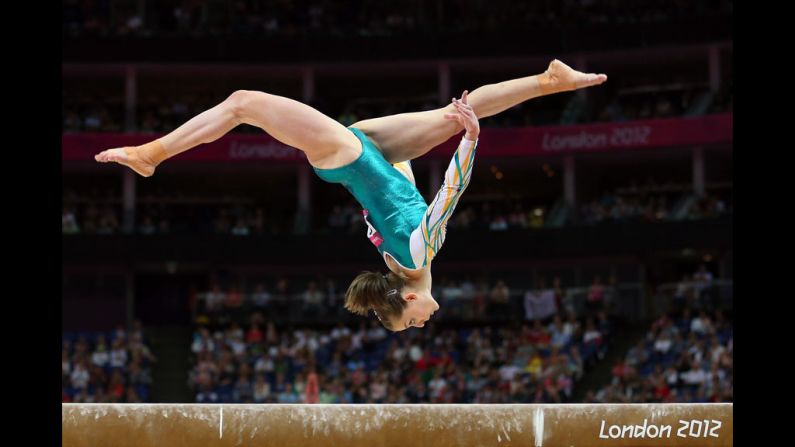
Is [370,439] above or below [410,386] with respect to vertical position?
above

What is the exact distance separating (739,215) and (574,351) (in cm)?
1854

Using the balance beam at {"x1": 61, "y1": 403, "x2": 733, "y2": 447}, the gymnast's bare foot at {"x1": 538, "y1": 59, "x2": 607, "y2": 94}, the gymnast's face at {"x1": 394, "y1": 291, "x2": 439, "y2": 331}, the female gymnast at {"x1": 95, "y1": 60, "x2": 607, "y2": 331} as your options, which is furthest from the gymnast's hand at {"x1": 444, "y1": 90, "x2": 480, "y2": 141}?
the balance beam at {"x1": 61, "y1": 403, "x2": 733, "y2": 447}

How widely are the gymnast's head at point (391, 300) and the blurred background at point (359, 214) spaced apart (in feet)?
52.4

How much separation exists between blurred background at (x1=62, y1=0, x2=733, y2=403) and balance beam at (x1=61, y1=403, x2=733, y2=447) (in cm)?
1596

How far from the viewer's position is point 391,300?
8.90 meters

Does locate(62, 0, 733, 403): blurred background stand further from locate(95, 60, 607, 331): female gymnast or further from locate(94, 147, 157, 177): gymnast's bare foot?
locate(94, 147, 157, 177): gymnast's bare foot

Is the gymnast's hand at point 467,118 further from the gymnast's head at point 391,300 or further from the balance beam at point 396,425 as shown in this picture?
the balance beam at point 396,425

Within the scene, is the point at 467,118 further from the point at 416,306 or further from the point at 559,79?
the point at 416,306

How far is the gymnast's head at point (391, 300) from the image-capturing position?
8905 millimetres

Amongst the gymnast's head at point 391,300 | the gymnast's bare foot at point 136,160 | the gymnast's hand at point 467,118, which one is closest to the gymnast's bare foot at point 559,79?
the gymnast's hand at point 467,118

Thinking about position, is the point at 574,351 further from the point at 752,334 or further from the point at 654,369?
the point at 752,334

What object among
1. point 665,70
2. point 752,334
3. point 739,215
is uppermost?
point 665,70

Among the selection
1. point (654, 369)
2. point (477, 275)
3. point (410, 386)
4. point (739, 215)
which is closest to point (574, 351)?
point (654, 369)

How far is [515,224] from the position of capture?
103ft
